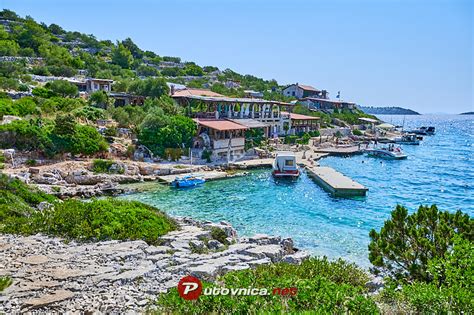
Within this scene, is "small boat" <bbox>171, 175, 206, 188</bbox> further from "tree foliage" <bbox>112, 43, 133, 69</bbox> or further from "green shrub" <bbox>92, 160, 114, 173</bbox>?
"tree foliage" <bbox>112, 43, 133, 69</bbox>

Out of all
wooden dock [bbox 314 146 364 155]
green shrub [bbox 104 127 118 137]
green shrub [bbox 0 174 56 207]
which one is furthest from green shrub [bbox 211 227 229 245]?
wooden dock [bbox 314 146 364 155]

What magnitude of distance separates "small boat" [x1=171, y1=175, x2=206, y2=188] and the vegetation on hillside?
11.6 m

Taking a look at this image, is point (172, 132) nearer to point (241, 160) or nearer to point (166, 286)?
point (241, 160)

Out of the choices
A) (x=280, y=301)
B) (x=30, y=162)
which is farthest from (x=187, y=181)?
(x=280, y=301)

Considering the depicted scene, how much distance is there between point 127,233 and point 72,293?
4944 millimetres

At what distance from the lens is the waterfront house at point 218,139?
3788cm

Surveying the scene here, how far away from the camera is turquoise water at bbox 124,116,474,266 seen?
19.2m

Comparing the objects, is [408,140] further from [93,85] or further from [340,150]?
[93,85]

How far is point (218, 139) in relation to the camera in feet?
126

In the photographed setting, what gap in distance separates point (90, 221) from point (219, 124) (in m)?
26.4

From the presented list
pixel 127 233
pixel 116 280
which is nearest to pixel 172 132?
pixel 127 233

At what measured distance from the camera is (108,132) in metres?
34.2

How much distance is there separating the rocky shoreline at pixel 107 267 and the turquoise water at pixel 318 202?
5.48 meters

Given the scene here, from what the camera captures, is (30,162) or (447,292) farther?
(30,162)
